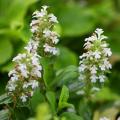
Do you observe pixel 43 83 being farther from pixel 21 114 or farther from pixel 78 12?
pixel 78 12

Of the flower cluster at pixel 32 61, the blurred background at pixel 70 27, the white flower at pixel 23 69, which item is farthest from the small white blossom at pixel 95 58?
the blurred background at pixel 70 27

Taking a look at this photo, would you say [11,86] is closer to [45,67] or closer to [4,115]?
[4,115]

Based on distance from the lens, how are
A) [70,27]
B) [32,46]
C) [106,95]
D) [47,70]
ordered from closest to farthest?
1. [32,46]
2. [47,70]
3. [106,95]
4. [70,27]

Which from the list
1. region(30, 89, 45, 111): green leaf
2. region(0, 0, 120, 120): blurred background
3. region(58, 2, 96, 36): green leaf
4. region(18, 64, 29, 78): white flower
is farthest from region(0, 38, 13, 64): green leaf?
region(18, 64, 29, 78): white flower

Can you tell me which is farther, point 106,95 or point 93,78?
point 106,95

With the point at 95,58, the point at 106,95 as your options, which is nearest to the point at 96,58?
the point at 95,58

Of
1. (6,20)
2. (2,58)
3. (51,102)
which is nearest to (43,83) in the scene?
(51,102)
